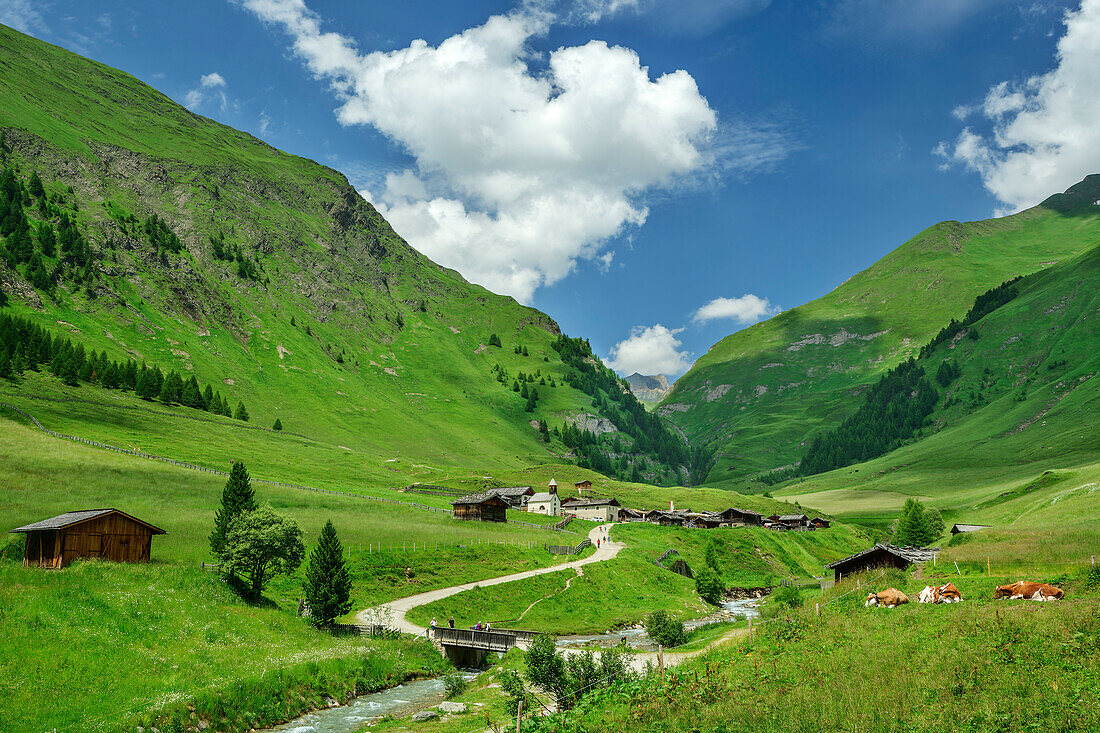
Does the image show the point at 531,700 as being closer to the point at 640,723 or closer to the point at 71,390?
the point at 640,723

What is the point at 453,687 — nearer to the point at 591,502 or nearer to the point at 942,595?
the point at 942,595

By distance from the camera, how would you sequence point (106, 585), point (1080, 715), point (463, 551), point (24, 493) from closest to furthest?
point (1080, 715)
point (106, 585)
point (24, 493)
point (463, 551)

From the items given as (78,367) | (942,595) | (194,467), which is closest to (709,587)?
(942,595)

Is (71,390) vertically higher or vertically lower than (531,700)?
higher

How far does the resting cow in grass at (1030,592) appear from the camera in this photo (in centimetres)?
2983

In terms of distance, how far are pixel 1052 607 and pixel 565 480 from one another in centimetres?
17649

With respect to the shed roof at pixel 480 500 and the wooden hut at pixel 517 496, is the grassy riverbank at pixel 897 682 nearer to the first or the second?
the shed roof at pixel 480 500

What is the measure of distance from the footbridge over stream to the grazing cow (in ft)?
85.2

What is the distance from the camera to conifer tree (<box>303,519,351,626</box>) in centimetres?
5394

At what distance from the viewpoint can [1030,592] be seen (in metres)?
31.0

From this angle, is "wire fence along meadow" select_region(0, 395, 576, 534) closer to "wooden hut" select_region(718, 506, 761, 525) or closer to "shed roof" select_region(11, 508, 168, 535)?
"wooden hut" select_region(718, 506, 761, 525)

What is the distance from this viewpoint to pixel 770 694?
20172 mm

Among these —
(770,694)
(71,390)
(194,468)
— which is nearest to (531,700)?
(770,694)

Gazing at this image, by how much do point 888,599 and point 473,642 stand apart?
32102mm
